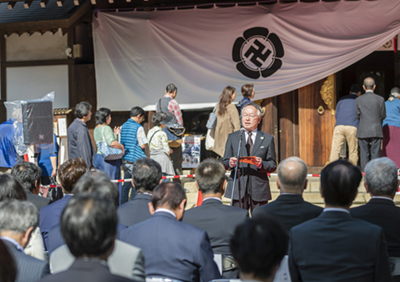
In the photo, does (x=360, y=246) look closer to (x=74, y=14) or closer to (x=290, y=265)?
(x=290, y=265)

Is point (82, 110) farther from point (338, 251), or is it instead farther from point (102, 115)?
point (338, 251)

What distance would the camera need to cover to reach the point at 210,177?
12.2 ft

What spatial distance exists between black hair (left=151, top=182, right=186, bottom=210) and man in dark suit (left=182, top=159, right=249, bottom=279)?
311 millimetres

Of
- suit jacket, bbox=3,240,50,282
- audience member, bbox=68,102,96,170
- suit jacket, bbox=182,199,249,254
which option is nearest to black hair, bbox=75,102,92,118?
audience member, bbox=68,102,96,170

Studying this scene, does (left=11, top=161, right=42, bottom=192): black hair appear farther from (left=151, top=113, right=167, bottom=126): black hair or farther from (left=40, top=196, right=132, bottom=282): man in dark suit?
(left=151, top=113, right=167, bottom=126): black hair

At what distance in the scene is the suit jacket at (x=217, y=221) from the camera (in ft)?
10.8

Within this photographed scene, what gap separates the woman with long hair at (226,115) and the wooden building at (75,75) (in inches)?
53.4

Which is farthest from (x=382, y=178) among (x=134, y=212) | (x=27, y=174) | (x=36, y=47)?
(x=36, y=47)

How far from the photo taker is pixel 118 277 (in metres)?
1.86

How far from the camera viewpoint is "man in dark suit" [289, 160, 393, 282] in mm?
2609

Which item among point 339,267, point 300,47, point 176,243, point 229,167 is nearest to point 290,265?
point 339,267

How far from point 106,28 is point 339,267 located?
317 inches

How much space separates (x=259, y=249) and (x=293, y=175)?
1.61m

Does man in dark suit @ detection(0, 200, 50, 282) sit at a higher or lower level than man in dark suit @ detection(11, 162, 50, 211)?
lower
